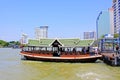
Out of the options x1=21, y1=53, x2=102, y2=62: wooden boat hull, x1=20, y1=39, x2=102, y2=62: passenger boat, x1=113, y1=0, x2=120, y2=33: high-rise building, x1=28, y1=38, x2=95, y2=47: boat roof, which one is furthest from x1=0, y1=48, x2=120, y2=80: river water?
x1=113, y1=0, x2=120, y2=33: high-rise building

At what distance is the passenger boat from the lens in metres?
43.6

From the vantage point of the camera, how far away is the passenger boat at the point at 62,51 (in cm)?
4362

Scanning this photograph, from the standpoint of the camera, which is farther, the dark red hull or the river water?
the dark red hull

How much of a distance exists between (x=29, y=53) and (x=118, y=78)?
23602mm

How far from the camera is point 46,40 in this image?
46969mm

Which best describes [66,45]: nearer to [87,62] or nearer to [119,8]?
[87,62]

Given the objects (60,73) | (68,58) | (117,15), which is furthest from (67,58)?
(117,15)

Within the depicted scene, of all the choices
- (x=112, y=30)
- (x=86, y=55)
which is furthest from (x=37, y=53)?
(x=112, y=30)

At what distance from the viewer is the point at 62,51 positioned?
45594mm

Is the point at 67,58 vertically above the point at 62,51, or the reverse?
the point at 62,51

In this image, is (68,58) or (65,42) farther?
(65,42)

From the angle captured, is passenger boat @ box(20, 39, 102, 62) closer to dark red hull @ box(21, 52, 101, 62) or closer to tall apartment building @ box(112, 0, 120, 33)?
dark red hull @ box(21, 52, 101, 62)

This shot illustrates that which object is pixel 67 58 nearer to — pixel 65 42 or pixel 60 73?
pixel 65 42

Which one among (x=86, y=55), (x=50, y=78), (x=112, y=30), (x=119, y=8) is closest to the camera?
(x=50, y=78)
